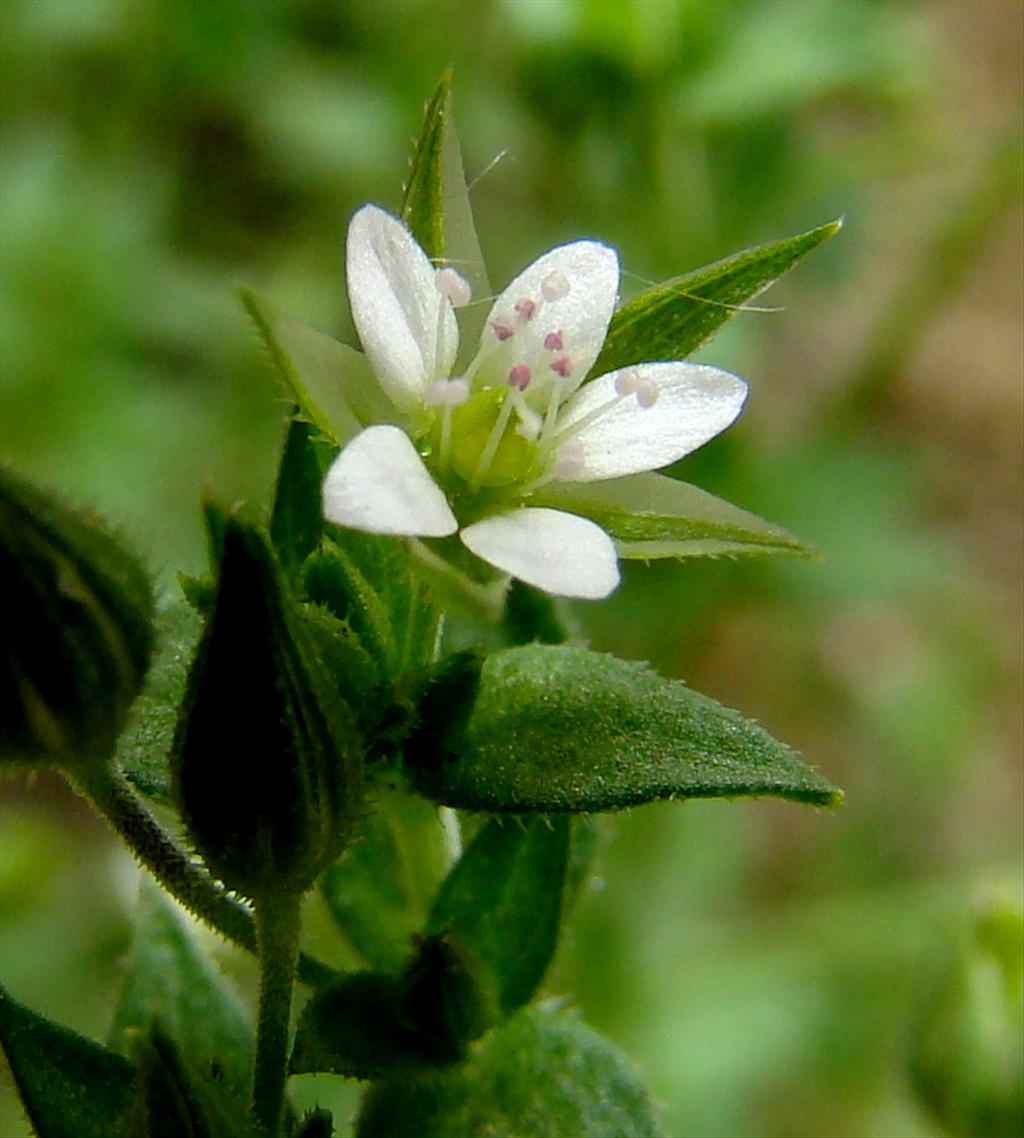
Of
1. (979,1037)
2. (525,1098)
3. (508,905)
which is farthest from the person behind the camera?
(979,1037)

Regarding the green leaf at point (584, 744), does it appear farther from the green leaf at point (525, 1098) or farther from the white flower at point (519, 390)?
the green leaf at point (525, 1098)

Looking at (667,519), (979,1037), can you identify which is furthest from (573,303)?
(979,1037)

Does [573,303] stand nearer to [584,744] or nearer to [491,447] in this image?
[491,447]

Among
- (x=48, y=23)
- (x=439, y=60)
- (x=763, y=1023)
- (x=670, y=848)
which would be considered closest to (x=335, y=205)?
(x=439, y=60)

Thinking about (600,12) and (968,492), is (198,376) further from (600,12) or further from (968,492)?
(968,492)

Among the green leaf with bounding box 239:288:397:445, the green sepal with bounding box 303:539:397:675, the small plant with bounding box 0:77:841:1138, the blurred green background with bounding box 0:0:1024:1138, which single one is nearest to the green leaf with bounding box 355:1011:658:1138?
the small plant with bounding box 0:77:841:1138

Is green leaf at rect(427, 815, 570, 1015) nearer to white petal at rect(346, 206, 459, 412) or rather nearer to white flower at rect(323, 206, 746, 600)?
white flower at rect(323, 206, 746, 600)
